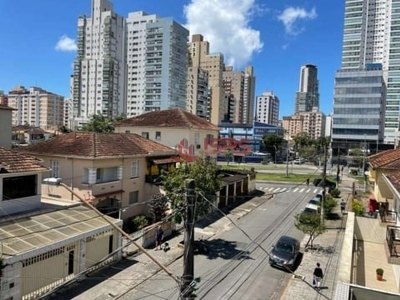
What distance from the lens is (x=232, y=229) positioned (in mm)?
31359

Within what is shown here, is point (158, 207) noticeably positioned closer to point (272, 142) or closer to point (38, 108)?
point (272, 142)

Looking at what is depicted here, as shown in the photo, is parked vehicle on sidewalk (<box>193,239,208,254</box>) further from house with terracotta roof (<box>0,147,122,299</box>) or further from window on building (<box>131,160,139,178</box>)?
window on building (<box>131,160,139,178</box>)

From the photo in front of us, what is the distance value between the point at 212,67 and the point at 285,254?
162 m

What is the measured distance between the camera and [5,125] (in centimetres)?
3419

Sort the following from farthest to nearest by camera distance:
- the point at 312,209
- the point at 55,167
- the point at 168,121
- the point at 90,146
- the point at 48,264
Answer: the point at 168,121 → the point at 312,209 → the point at 55,167 → the point at 90,146 → the point at 48,264

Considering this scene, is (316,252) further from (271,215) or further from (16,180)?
(16,180)

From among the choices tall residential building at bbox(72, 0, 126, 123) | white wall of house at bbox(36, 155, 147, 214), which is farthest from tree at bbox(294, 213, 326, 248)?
tall residential building at bbox(72, 0, 126, 123)

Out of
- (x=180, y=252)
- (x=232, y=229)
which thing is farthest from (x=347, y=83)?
(x=180, y=252)

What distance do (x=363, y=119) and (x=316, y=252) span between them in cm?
10066

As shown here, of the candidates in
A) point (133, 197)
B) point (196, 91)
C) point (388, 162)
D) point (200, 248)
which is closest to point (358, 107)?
point (196, 91)

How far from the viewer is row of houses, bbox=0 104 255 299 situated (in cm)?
1728

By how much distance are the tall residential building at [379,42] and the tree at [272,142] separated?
1706 inches

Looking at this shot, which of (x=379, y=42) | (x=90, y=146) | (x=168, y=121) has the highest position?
(x=379, y=42)

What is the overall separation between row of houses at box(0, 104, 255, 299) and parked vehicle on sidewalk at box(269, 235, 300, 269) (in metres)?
10.2
